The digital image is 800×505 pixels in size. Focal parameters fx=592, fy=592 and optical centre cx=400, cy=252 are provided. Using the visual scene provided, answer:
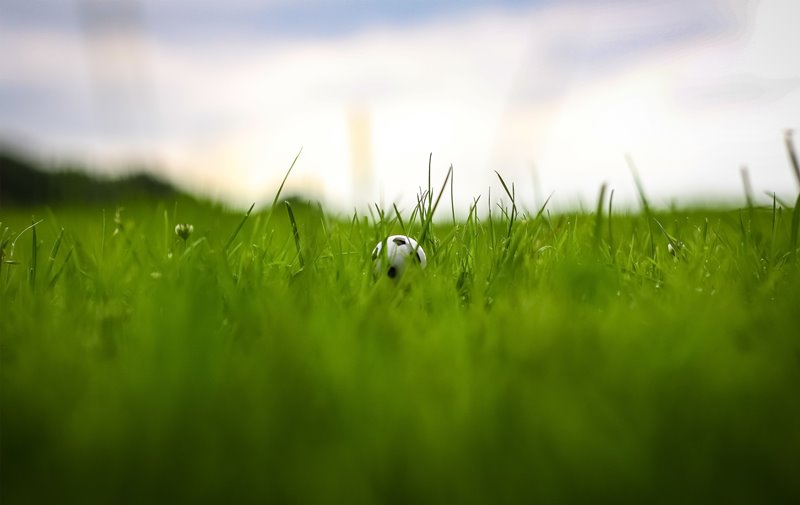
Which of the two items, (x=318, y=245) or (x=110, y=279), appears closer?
(x=110, y=279)

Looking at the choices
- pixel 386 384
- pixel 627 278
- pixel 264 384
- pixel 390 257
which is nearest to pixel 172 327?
pixel 264 384

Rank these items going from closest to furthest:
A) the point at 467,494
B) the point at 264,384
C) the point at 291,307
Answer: the point at 467,494, the point at 264,384, the point at 291,307

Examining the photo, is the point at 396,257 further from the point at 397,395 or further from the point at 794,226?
the point at 794,226

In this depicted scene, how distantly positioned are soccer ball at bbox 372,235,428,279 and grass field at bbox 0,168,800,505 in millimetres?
177

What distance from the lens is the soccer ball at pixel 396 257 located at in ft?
5.87

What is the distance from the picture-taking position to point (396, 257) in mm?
1829

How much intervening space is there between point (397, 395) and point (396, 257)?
2.92ft

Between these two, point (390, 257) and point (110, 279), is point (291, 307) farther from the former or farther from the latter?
point (110, 279)

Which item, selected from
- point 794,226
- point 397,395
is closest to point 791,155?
point 794,226

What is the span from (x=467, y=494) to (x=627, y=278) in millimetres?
1354

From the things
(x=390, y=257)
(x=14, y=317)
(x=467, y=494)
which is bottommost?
(x=467, y=494)

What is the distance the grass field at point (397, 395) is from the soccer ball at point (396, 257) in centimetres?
18

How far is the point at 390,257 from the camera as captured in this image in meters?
1.83

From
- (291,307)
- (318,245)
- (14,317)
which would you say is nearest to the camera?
(291,307)
